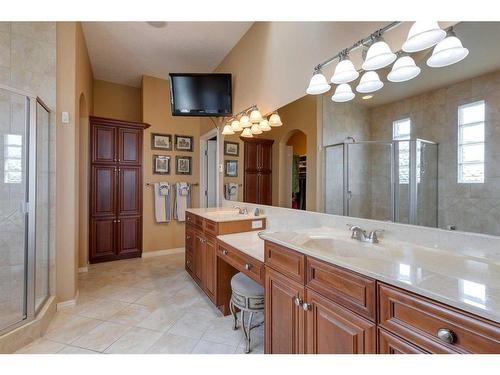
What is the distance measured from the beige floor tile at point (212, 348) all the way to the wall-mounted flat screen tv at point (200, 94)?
103 inches

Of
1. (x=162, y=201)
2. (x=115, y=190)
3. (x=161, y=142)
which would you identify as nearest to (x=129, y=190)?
(x=115, y=190)

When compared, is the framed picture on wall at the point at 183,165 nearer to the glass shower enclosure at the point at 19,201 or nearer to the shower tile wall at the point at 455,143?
the glass shower enclosure at the point at 19,201

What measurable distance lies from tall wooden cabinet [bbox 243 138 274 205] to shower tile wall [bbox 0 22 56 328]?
1.94 meters

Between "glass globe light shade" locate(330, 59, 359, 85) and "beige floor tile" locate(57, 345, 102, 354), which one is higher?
"glass globe light shade" locate(330, 59, 359, 85)

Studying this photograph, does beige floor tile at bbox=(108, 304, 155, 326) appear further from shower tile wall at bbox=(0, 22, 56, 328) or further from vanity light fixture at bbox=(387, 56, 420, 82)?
vanity light fixture at bbox=(387, 56, 420, 82)

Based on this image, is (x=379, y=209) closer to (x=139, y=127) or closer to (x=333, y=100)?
(x=333, y=100)

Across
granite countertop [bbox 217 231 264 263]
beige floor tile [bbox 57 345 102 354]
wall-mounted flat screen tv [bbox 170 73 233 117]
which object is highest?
wall-mounted flat screen tv [bbox 170 73 233 117]

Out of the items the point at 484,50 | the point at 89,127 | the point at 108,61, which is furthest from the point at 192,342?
the point at 108,61

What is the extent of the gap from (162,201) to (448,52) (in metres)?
4.00

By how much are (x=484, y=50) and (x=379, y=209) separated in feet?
2.92

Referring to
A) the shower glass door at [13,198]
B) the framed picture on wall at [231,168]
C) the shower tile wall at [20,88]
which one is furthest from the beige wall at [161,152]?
the shower glass door at [13,198]

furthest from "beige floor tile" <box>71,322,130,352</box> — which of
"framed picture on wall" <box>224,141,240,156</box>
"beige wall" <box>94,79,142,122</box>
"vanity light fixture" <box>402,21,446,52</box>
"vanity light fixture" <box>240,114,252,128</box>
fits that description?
"beige wall" <box>94,79,142,122</box>

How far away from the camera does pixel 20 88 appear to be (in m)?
2.17

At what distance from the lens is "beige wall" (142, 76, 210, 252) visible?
13.6 feet
